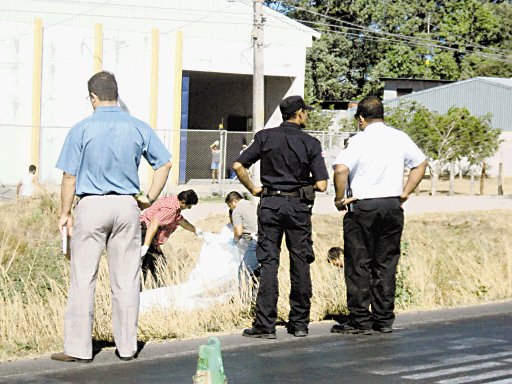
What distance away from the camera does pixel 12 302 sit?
29.6ft

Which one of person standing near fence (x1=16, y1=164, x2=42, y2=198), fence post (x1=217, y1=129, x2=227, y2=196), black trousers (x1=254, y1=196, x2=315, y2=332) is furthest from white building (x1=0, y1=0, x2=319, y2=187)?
black trousers (x1=254, y1=196, x2=315, y2=332)

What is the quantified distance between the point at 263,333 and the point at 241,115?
3592 centimetres

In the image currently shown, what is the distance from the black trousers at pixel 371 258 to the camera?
9016mm

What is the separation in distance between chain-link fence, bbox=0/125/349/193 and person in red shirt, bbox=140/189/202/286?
60.5ft

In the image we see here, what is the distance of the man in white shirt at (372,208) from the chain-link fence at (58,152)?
22.4 metres

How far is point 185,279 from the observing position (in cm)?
1054

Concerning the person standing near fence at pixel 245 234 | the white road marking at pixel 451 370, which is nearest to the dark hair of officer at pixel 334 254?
the person standing near fence at pixel 245 234

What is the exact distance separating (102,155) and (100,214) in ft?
1.37

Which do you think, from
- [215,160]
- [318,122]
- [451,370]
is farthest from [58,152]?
[451,370]

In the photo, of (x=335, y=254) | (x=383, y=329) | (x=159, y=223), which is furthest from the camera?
(x=159, y=223)

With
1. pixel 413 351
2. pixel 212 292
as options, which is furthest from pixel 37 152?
pixel 413 351

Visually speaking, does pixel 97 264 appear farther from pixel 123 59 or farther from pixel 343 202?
pixel 123 59

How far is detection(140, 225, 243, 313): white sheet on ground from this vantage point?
366 inches

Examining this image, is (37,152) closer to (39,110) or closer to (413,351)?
(39,110)
